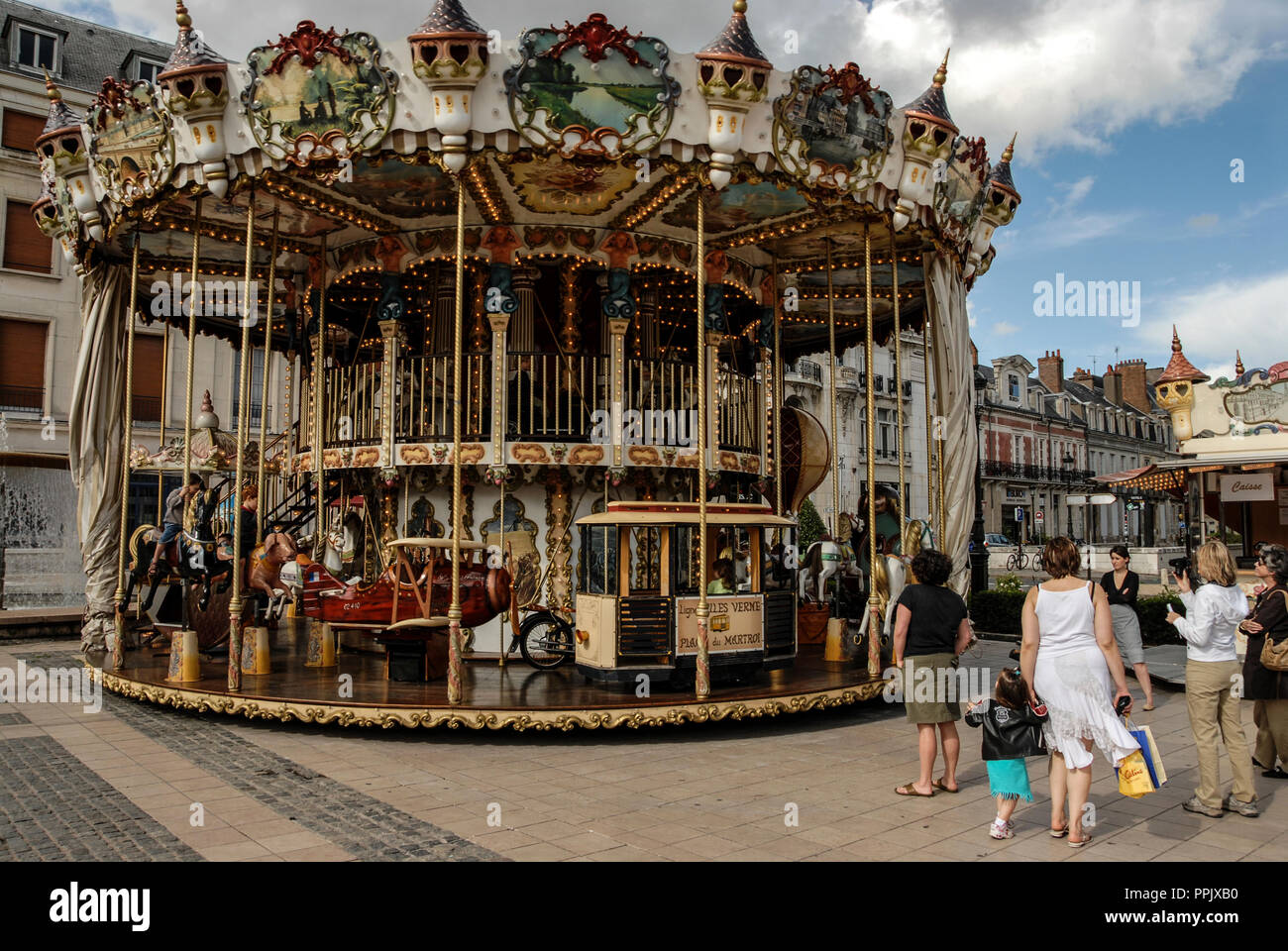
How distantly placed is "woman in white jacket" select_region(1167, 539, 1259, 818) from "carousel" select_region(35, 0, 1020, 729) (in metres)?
4.22

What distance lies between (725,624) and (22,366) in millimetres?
27171

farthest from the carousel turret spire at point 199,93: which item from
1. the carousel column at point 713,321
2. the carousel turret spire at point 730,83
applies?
the carousel column at point 713,321

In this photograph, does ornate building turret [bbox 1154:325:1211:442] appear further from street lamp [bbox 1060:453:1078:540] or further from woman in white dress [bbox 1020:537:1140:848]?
street lamp [bbox 1060:453:1078:540]

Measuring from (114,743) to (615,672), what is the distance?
5.17m

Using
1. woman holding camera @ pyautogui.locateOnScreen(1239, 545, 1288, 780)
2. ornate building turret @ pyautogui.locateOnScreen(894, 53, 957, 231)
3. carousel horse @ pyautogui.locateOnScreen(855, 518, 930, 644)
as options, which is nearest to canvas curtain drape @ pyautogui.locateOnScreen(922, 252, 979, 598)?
carousel horse @ pyautogui.locateOnScreen(855, 518, 930, 644)

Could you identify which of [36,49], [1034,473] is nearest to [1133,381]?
[1034,473]

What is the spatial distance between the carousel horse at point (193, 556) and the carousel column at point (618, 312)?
18.4ft

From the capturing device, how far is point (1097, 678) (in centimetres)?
626

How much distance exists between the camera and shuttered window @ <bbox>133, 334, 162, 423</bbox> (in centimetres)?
3056

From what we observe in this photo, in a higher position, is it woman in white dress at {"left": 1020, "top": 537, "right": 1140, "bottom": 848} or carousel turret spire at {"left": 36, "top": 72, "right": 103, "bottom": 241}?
carousel turret spire at {"left": 36, "top": 72, "right": 103, "bottom": 241}

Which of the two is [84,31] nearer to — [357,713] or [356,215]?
[356,215]

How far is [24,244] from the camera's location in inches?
1151

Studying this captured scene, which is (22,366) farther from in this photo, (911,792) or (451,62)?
(911,792)

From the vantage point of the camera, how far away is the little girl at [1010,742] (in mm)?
6445
